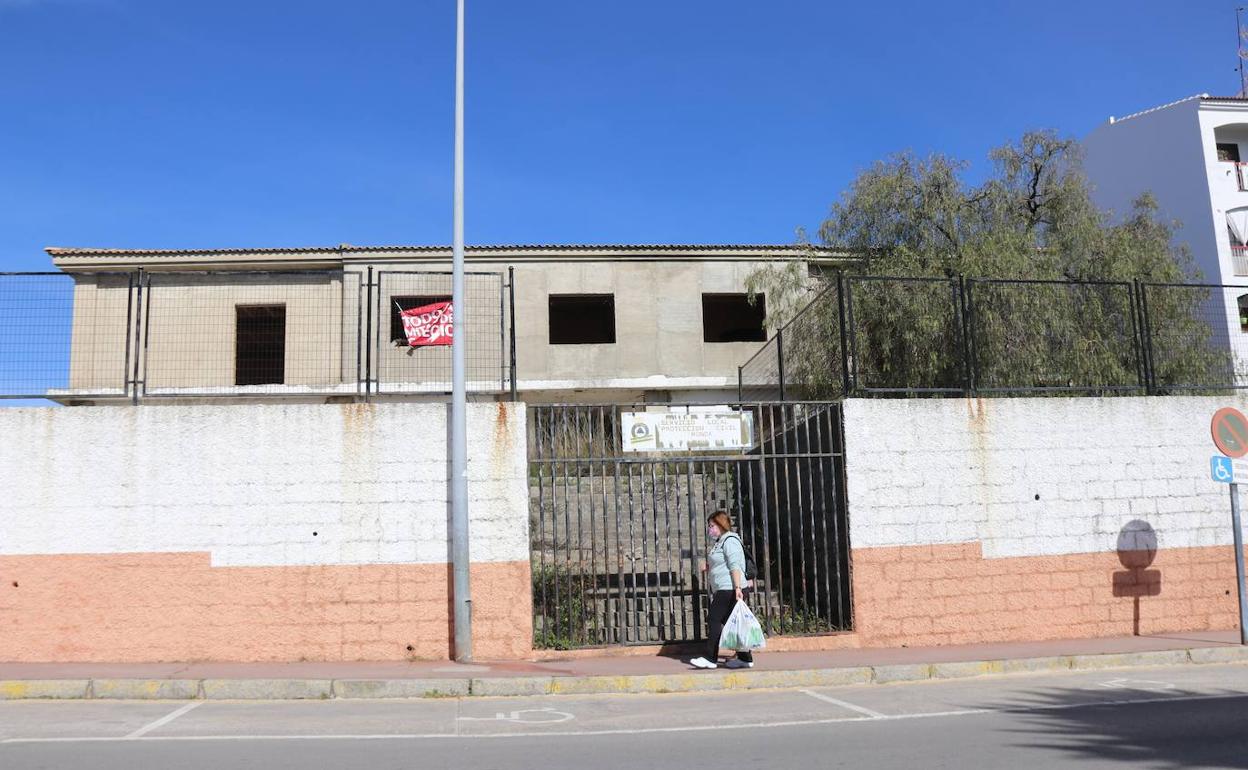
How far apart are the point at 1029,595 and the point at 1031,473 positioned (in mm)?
1432

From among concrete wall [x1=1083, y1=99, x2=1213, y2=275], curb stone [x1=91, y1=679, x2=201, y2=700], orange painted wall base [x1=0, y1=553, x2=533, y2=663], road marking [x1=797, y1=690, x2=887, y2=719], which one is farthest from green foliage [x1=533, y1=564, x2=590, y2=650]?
concrete wall [x1=1083, y1=99, x2=1213, y2=275]

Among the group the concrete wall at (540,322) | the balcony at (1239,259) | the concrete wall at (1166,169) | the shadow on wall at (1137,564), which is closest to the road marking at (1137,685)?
Result: the shadow on wall at (1137,564)

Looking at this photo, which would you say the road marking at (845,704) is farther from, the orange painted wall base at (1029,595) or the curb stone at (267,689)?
the curb stone at (267,689)

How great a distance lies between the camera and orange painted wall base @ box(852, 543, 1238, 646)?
34.9ft

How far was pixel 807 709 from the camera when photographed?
7871 mm

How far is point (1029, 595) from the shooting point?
11047mm

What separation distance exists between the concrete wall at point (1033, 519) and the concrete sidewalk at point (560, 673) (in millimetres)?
580

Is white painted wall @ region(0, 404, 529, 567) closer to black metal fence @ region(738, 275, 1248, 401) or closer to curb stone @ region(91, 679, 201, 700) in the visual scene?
curb stone @ region(91, 679, 201, 700)

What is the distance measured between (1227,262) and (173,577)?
2950 cm

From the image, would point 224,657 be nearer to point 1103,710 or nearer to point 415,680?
point 415,680

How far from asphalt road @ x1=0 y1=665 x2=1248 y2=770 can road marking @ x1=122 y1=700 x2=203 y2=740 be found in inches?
0.8

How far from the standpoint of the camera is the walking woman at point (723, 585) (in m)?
9.32

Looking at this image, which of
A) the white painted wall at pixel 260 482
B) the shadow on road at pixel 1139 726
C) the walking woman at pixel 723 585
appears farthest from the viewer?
the white painted wall at pixel 260 482

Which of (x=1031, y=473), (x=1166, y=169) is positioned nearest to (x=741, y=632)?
(x=1031, y=473)
